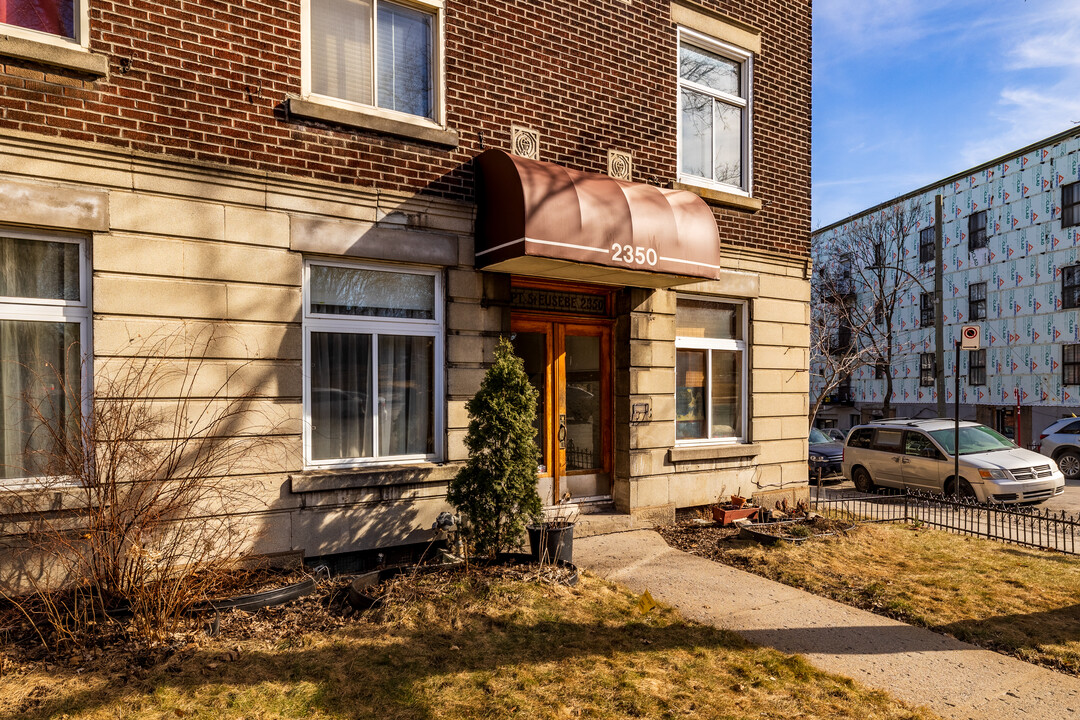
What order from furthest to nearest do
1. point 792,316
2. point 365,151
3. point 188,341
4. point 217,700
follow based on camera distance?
point 792,316 < point 365,151 < point 188,341 < point 217,700

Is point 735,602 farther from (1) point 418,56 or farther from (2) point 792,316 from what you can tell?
(1) point 418,56

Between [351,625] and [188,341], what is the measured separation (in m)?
2.90

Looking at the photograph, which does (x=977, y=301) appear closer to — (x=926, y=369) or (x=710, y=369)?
(x=926, y=369)

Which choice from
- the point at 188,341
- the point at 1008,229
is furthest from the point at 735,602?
the point at 1008,229

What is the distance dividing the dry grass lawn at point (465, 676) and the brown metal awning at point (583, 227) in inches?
137

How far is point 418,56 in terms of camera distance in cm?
763

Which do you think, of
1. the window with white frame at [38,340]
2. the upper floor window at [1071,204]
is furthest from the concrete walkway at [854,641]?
the upper floor window at [1071,204]

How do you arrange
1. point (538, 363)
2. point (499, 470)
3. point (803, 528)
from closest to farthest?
point (499, 470) < point (538, 363) < point (803, 528)

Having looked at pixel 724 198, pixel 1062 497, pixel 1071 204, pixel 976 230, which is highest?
pixel 1071 204

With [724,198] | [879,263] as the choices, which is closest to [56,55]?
[724,198]

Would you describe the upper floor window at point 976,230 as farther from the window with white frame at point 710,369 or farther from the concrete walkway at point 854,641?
the concrete walkway at point 854,641

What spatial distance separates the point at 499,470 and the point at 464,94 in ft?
13.8

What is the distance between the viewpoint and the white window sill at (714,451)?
9.34 metres

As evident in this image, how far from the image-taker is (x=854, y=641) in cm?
560
